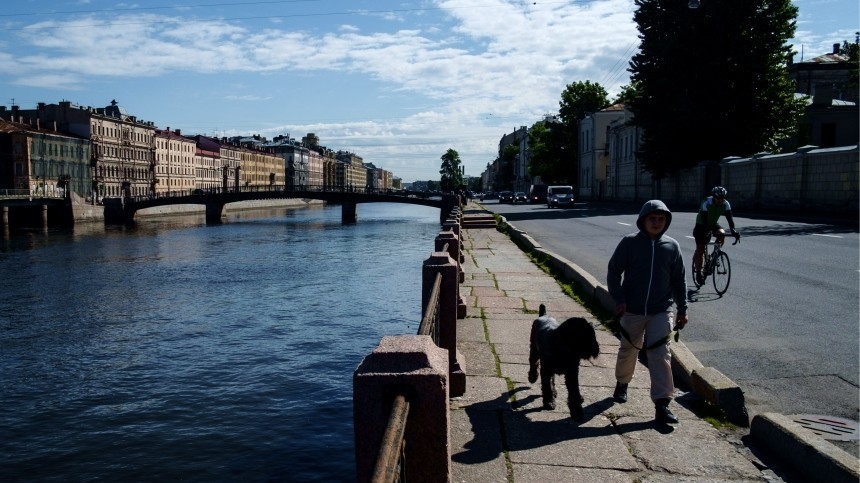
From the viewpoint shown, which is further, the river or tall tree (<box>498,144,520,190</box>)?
tall tree (<box>498,144,520,190</box>)

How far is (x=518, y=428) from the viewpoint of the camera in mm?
5172

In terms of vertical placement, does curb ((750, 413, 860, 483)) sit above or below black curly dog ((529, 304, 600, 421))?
below

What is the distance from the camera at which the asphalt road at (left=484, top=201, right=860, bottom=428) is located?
238 inches

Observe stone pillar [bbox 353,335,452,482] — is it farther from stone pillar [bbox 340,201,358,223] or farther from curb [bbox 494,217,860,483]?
stone pillar [bbox 340,201,358,223]

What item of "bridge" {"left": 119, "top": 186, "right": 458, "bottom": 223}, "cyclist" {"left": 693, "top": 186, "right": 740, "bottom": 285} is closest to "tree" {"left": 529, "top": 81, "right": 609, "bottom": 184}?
"bridge" {"left": 119, "top": 186, "right": 458, "bottom": 223}

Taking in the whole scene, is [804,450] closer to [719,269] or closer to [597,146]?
[719,269]

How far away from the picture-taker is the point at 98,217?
6919 centimetres

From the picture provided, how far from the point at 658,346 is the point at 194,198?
69724 millimetres

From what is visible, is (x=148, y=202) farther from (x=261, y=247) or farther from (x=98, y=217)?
(x=261, y=247)

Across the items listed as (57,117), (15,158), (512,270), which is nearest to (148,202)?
(15,158)

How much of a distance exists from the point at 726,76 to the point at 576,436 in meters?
41.7

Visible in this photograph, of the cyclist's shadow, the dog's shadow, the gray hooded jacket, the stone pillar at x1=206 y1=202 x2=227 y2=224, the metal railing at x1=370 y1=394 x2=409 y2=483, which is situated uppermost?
the gray hooded jacket

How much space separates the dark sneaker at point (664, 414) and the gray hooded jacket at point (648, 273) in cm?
69

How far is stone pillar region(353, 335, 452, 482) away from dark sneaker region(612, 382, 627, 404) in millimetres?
3097
